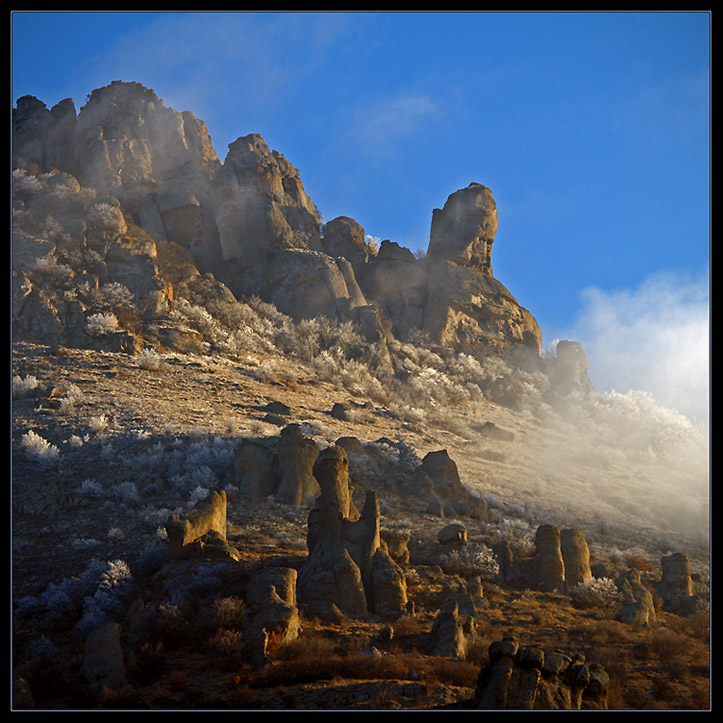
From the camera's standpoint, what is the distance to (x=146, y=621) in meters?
11.8

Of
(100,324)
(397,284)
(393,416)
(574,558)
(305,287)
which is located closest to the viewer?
(574,558)

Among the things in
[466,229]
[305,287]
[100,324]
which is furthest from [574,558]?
[466,229]

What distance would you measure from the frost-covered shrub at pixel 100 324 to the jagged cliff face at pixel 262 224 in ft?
54.2

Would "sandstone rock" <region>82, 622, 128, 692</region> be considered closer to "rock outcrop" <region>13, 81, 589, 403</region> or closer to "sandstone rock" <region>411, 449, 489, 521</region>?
"sandstone rock" <region>411, 449, 489, 521</region>

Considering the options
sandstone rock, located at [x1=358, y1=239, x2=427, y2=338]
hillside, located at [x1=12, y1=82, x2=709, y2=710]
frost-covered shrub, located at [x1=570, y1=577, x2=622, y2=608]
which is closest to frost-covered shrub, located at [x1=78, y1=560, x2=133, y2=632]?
hillside, located at [x1=12, y1=82, x2=709, y2=710]

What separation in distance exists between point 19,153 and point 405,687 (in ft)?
221

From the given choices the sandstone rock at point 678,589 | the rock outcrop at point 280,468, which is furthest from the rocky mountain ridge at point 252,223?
the sandstone rock at point 678,589

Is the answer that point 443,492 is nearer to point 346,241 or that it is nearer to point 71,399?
point 71,399

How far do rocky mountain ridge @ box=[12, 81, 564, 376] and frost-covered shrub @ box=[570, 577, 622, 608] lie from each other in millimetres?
39554

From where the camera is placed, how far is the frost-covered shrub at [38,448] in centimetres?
2217

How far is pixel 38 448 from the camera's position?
22.6 m

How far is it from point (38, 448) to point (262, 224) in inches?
1696

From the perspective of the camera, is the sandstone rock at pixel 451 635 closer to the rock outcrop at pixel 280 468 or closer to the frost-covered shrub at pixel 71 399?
the rock outcrop at pixel 280 468
